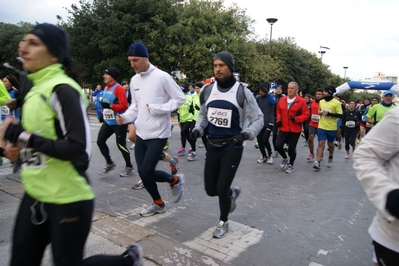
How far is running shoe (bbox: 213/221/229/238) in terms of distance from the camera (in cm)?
380

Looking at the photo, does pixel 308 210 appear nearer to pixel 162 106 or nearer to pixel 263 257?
pixel 263 257

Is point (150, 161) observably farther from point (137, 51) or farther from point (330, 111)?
point (330, 111)

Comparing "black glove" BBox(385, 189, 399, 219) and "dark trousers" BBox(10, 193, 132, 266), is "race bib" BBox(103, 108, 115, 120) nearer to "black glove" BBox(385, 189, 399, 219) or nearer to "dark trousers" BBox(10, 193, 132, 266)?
Result: "dark trousers" BBox(10, 193, 132, 266)

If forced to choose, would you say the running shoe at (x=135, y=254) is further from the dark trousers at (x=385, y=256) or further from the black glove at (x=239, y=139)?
the black glove at (x=239, y=139)

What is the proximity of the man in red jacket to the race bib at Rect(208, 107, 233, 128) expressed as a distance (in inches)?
158

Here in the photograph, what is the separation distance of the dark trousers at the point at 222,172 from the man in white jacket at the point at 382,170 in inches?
79.3

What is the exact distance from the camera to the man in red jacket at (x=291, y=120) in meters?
7.57

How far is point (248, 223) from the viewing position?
4352 mm

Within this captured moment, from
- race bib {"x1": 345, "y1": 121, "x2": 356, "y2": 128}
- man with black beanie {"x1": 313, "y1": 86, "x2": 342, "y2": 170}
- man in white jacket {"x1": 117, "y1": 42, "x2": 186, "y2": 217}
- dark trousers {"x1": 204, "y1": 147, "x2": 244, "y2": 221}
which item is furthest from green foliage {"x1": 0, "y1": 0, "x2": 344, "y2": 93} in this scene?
dark trousers {"x1": 204, "y1": 147, "x2": 244, "y2": 221}

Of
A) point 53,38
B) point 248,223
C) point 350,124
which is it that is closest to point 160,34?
point 350,124

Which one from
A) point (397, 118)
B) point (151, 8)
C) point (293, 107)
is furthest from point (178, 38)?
point (397, 118)

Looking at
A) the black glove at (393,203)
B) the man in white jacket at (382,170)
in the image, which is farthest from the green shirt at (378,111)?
the black glove at (393,203)

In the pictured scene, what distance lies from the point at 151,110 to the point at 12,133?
2.47 m

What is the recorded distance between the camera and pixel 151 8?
27.5m
